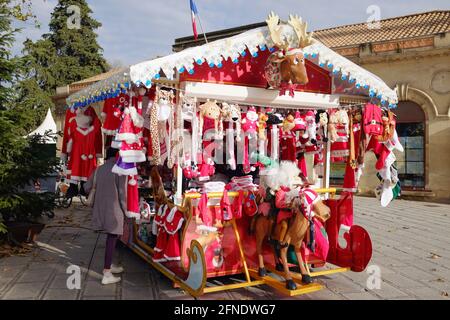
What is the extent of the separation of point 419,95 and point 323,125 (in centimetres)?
1072

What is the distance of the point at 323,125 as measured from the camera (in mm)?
5715

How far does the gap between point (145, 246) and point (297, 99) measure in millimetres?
3064

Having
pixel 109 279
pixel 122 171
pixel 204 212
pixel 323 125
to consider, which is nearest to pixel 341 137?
pixel 323 125

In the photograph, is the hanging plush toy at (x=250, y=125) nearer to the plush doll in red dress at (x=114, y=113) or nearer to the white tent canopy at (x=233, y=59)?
the white tent canopy at (x=233, y=59)

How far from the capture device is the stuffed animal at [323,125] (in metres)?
5.68

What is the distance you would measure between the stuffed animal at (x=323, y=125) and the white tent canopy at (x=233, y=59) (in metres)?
0.57

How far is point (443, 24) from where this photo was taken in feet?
51.2

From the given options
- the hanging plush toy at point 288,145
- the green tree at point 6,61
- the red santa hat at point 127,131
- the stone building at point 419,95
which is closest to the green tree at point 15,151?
the green tree at point 6,61

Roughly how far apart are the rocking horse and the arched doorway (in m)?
12.3

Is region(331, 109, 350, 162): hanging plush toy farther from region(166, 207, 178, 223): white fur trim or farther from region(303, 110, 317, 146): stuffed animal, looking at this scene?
region(166, 207, 178, 223): white fur trim

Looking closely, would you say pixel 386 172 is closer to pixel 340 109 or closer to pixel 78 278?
pixel 340 109

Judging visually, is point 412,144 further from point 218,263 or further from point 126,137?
point 126,137

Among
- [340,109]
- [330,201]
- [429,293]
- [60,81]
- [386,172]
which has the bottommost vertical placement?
[429,293]
